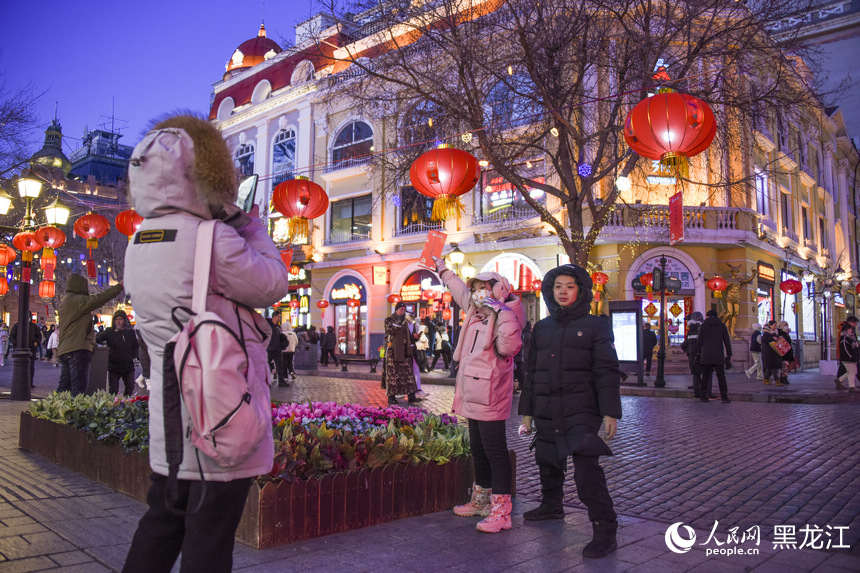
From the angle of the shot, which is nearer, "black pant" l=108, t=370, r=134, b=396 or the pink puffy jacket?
the pink puffy jacket

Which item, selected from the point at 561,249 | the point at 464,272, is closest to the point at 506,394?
the point at 561,249

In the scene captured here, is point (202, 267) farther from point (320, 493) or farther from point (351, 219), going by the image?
point (351, 219)

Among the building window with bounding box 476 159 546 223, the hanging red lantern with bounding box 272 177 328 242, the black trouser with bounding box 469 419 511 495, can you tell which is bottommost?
the black trouser with bounding box 469 419 511 495

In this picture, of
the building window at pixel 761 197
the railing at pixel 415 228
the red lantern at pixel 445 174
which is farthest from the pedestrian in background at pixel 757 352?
the railing at pixel 415 228

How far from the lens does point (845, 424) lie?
1015 centimetres

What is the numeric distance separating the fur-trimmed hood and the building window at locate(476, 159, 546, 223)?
22.8 metres

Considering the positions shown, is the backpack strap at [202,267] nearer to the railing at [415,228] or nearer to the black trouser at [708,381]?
the black trouser at [708,381]

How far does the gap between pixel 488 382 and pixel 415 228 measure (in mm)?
Result: 24145

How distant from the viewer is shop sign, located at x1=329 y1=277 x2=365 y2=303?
98.7 ft

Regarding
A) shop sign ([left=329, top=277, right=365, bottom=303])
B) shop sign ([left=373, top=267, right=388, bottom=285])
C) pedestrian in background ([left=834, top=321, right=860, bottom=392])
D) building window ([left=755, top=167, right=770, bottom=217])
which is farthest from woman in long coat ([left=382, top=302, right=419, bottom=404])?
building window ([left=755, top=167, right=770, bottom=217])

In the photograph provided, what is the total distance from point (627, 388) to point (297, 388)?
Result: 799cm

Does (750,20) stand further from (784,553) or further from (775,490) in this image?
(784,553)

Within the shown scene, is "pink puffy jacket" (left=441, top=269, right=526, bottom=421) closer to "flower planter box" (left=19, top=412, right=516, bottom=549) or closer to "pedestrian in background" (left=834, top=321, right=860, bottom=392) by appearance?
"flower planter box" (left=19, top=412, right=516, bottom=549)

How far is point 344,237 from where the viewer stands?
31.6m
